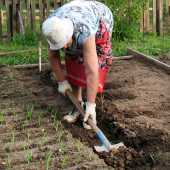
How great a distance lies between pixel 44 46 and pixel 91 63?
426 centimetres

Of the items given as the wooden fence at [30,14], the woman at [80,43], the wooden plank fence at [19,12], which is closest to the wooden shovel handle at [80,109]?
the woman at [80,43]

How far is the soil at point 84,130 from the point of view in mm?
2518

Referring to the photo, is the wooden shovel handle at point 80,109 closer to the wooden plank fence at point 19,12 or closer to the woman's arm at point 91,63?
the woman's arm at point 91,63

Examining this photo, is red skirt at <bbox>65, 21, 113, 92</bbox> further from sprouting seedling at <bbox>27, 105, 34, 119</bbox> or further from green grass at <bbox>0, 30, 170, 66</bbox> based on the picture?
green grass at <bbox>0, 30, 170, 66</bbox>

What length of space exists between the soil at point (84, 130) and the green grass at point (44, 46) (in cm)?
99

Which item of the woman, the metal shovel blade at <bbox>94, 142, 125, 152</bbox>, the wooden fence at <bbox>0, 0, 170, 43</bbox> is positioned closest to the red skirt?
the woman

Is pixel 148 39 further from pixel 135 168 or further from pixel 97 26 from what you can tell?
pixel 135 168

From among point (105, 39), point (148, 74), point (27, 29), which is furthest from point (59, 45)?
point (27, 29)

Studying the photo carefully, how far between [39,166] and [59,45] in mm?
1097

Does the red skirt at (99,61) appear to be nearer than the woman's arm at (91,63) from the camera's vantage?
No

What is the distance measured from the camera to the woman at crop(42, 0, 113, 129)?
2.58m

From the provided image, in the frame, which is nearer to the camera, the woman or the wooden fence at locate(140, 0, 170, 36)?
the woman

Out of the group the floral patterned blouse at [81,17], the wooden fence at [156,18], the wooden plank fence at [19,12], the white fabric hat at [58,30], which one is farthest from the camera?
the wooden fence at [156,18]

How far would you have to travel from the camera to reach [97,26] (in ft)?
9.59
